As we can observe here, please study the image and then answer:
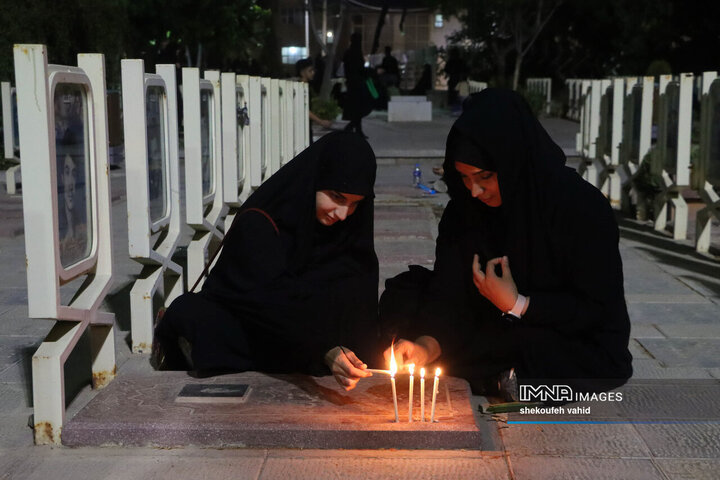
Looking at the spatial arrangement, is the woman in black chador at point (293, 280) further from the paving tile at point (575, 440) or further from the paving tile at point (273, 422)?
the paving tile at point (575, 440)

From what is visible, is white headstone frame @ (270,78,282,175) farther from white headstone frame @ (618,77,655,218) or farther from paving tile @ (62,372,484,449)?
paving tile @ (62,372,484,449)

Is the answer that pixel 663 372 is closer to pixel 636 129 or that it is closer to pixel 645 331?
pixel 645 331

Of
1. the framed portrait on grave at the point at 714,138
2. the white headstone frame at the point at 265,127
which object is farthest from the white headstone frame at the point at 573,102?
the framed portrait on grave at the point at 714,138

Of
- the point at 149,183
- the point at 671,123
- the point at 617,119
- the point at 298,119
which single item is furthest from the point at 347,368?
the point at 298,119

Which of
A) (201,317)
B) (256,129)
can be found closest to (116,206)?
(256,129)

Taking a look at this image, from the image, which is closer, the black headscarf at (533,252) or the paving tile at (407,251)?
the black headscarf at (533,252)

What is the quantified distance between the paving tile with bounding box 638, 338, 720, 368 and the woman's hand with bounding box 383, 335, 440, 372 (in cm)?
122

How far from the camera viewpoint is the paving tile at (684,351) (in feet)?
14.7

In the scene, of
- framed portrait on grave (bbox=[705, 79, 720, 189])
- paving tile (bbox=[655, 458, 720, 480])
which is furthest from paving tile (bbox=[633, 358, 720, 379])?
framed portrait on grave (bbox=[705, 79, 720, 189])

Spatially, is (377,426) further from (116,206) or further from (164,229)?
(116,206)

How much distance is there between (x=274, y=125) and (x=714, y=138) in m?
3.77

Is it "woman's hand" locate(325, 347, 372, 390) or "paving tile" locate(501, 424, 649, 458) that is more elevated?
"woman's hand" locate(325, 347, 372, 390)

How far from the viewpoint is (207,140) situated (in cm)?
591

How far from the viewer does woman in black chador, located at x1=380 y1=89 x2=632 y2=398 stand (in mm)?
3615
